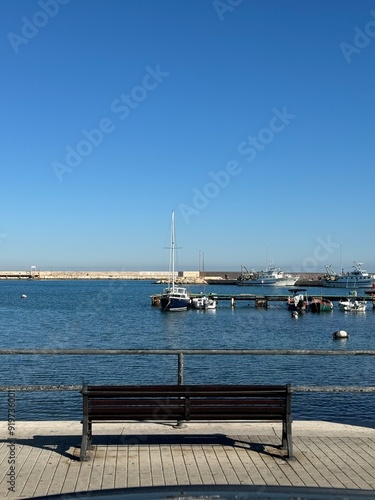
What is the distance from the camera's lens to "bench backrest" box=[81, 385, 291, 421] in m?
7.83

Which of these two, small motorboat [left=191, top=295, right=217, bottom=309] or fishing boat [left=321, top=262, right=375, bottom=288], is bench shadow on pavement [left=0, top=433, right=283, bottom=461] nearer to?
small motorboat [left=191, top=295, right=217, bottom=309]

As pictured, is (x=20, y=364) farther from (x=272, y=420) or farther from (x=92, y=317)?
(x=92, y=317)

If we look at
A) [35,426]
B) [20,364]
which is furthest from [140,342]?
[35,426]

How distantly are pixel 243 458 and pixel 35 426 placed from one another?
3.16 m

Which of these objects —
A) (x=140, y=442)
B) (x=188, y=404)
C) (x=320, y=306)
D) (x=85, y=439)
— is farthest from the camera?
(x=320, y=306)

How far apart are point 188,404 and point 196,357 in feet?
82.8

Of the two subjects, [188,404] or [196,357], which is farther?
[196,357]

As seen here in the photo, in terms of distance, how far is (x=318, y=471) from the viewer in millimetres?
7281

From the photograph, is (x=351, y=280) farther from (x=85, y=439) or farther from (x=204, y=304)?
(x=85, y=439)

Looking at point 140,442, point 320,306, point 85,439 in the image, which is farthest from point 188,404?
point 320,306

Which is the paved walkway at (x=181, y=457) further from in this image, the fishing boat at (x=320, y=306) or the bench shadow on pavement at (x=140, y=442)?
the fishing boat at (x=320, y=306)

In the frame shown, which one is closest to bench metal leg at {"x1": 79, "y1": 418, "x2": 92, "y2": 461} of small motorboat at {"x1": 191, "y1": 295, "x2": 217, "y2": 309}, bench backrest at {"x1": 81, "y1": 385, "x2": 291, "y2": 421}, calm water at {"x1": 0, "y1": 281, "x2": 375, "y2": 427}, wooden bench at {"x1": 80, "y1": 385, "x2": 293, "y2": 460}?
wooden bench at {"x1": 80, "y1": 385, "x2": 293, "y2": 460}

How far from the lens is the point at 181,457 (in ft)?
25.3

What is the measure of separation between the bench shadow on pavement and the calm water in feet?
21.2
